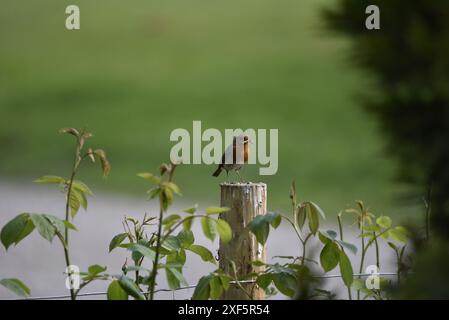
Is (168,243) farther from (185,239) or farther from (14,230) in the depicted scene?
(14,230)

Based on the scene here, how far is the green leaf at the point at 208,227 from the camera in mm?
1758

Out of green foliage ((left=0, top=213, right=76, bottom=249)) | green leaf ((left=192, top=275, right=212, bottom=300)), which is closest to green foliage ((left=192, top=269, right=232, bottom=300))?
green leaf ((left=192, top=275, right=212, bottom=300))

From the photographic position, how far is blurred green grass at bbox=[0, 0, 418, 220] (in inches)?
495

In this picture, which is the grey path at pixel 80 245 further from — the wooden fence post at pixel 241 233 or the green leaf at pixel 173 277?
the green leaf at pixel 173 277

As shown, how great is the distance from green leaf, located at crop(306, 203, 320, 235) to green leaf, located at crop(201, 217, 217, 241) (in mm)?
271

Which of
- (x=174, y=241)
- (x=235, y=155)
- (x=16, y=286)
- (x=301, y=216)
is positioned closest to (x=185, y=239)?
(x=174, y=241)

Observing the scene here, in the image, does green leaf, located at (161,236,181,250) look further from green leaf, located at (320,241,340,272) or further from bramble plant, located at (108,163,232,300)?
green leaf, located at (320,241,340,272)

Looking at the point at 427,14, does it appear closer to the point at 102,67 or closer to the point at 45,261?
the point at 45,261

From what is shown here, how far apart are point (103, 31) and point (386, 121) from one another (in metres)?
14.2

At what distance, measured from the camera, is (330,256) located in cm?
191

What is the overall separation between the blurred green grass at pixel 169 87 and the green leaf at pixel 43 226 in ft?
32.2

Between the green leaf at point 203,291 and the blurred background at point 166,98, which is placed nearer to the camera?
the green leaf at point 203,291

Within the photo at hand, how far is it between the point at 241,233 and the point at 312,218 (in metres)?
0.55

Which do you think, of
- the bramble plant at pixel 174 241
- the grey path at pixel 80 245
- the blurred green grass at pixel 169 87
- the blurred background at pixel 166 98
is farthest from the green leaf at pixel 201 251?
the blurred green grass at pixel 169 87
